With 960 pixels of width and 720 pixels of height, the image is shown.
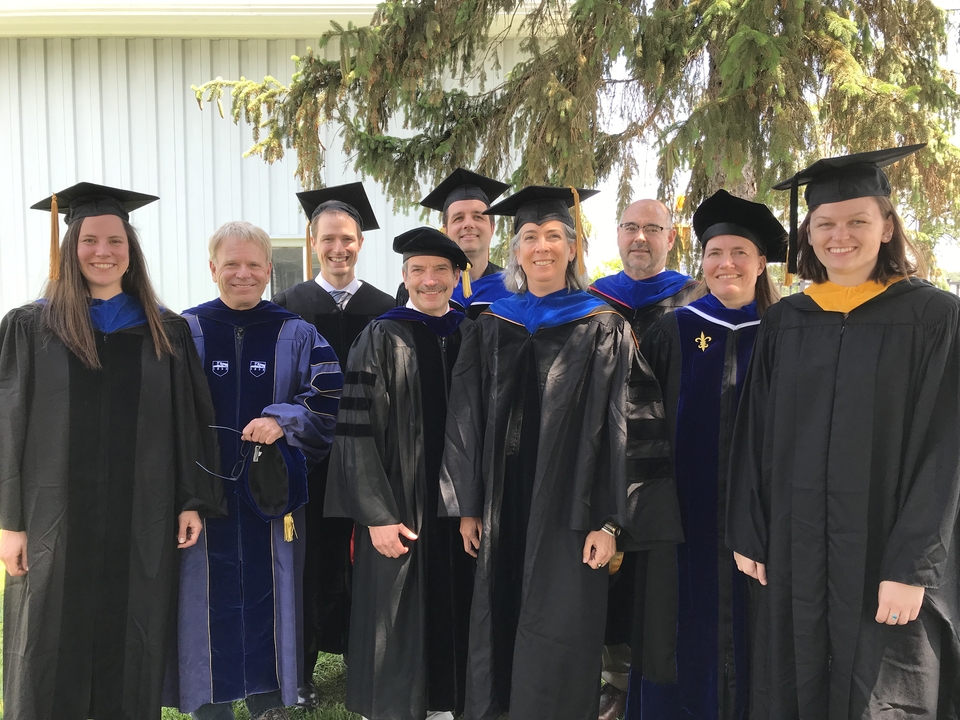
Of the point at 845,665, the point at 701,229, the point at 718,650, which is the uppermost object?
the point at 701,229

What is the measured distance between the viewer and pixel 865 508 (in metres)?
2.24

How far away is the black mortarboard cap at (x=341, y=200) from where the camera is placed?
3.68 meters

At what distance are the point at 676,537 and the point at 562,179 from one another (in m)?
3.08

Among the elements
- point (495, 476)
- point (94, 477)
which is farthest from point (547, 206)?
point (94, 477)

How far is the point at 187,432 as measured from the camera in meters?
2.90

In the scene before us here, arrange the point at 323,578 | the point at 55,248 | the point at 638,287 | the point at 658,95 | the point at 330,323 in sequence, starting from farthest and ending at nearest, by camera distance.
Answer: the point at 658,95
the point at 330,323
the point at 638,287
the point at 323,578
the point at 55,248

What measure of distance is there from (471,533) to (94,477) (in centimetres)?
153

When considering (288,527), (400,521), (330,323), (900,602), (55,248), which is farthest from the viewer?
(330,323)

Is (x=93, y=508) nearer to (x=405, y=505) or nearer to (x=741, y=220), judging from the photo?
(x=405, y=505)

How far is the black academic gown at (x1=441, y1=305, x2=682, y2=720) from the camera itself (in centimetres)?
258

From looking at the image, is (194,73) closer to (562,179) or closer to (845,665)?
(562,179)

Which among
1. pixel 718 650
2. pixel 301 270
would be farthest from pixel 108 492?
pixel 301 270

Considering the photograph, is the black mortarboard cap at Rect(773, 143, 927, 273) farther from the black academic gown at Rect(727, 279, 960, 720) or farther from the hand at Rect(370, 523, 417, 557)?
the hand at Rect(370, 523, 417, 557)

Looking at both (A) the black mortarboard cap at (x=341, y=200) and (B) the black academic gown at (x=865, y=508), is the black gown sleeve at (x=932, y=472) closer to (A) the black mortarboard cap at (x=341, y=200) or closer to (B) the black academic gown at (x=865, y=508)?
(B) the black academic gown at (x=865, y=508)
